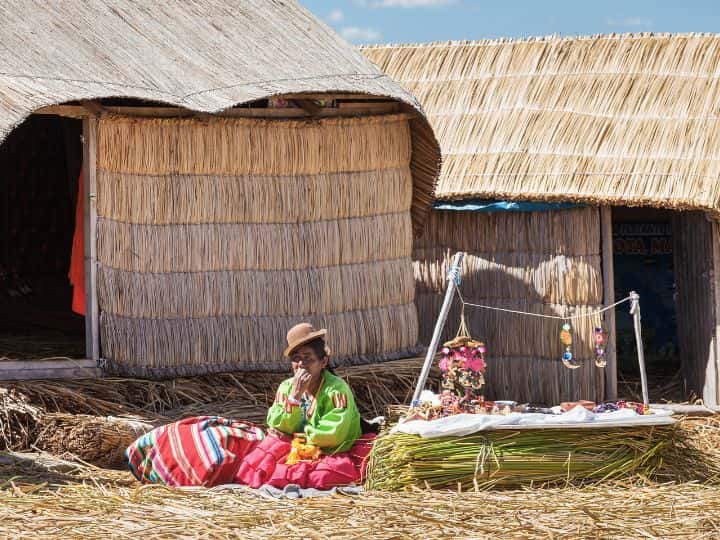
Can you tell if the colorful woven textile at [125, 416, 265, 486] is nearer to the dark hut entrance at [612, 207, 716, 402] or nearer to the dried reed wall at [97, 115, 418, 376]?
the dried reed wall at [97, 115, 418, 376]

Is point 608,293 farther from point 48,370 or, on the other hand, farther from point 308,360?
point 48,370

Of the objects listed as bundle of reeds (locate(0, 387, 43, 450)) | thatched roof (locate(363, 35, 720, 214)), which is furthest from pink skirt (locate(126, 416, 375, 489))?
thatched roof (locate(363, 35, 720, 214))

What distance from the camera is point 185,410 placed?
930cm

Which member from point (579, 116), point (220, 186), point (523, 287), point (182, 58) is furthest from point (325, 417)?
point (579, 116)

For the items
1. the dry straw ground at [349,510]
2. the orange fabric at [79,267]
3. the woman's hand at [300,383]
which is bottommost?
the dry straw ground at [349,510]

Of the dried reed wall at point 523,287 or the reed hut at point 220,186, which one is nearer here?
the reed hut at point 220,186

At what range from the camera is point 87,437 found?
8.55 meters

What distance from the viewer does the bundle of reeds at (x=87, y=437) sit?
28.1 ft

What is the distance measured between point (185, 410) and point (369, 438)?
1.59m

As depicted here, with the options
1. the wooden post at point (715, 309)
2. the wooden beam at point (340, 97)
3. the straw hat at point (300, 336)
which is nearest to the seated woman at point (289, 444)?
the straw hat at point (300, 336)

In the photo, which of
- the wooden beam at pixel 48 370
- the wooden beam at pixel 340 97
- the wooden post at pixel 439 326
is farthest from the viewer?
the wooden beam at pixel 340 97

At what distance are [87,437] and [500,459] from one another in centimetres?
259

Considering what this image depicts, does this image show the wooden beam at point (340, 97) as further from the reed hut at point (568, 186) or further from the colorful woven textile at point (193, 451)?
the colorful woven textile at point (193, 451)

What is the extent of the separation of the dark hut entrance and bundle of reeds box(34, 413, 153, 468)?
450 cm
